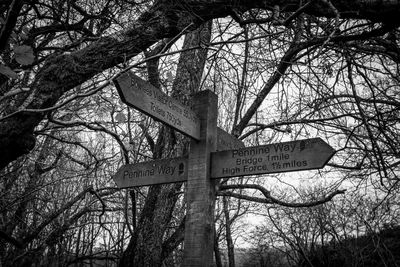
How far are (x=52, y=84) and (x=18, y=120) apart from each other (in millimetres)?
327

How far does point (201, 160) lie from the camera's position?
91.0 inches

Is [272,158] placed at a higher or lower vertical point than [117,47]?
lower

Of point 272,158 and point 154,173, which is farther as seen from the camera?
point 154,173

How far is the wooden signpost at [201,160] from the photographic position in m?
→ 2.08

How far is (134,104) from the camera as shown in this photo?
2061 mm

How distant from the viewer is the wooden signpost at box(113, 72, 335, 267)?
6.84ft

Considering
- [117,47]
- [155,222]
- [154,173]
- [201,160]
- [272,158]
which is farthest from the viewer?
[155,222]

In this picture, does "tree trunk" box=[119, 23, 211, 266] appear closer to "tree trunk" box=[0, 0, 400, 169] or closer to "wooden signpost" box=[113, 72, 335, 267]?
"tree trunk" box=[0, 0, 400, 169]

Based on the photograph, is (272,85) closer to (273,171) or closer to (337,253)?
(273,171)

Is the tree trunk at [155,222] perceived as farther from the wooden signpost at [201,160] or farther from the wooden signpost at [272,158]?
the wooden signpost at [272,158]

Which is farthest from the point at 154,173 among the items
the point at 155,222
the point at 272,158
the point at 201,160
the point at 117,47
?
the point at 155,222

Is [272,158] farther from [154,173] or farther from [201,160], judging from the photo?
[154,173]

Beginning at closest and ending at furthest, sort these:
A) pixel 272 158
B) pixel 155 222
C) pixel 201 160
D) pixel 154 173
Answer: pixel 272 158, pixel 201 160, pixel 154 173, pixel 155 222

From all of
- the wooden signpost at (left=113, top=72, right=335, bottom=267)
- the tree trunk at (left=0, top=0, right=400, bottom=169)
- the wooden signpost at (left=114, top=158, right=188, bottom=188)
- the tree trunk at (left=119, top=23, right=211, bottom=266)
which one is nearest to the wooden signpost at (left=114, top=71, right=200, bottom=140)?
the wooden signpost at (left=113, top=72, right=335, bottom=267)
